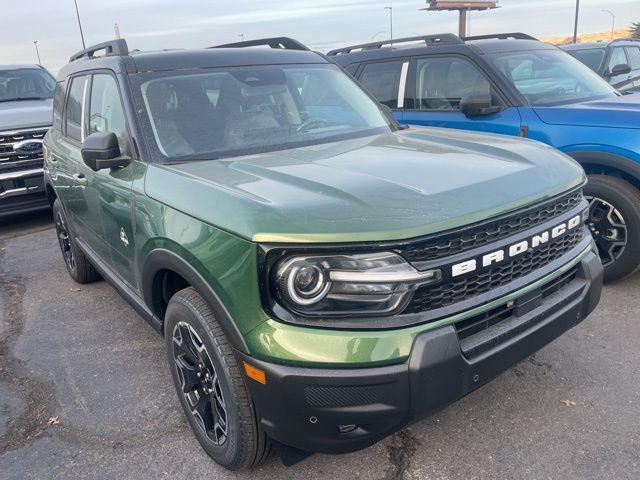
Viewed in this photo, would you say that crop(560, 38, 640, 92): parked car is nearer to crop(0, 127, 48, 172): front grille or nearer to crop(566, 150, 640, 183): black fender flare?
crop(566, 150, 640, 183): black fender flare

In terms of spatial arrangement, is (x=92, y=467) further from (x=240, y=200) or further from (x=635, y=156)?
(x=635, y=156)

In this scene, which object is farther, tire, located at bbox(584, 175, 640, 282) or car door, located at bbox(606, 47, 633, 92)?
car door, located at bbox(606, 47, 633, 92)

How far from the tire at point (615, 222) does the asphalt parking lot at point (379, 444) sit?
23cm

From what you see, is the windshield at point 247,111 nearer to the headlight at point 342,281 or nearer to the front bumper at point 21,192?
the headlight at point 342,281

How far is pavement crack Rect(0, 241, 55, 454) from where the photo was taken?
2975 mm

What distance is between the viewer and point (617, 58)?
9844 millimetres

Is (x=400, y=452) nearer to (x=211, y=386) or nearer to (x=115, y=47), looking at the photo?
(x=211, y=386)

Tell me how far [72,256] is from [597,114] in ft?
14.6

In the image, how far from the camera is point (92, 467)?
2.67 metres


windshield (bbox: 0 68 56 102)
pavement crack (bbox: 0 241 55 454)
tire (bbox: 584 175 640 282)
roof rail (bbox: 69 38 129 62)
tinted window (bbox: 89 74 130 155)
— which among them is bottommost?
pavement crack (bbox: 0 241 55 454)

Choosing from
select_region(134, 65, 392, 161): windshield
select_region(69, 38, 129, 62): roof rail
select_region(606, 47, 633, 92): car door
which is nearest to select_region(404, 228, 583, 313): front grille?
select_region(134, 65, 392, 161): windshield

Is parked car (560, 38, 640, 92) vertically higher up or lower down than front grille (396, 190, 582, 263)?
lower down

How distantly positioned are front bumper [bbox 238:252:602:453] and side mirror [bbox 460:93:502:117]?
2891 mm

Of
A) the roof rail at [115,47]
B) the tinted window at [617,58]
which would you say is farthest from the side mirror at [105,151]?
the tinted window at [617,58]
